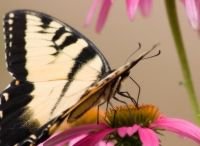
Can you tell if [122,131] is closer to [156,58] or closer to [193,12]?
[193,12]

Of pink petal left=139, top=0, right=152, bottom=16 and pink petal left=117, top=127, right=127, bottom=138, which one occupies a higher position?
pink petal left=139, top=0, right=152, bottom=16

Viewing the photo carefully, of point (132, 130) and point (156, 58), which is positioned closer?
point (132, 130)

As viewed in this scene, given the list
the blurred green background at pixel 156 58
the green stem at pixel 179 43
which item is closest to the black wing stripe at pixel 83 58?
the green stem at pixel 179 43

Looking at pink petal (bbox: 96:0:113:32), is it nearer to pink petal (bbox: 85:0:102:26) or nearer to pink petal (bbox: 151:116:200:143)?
pink petal (bbox: 85:0:102:26)

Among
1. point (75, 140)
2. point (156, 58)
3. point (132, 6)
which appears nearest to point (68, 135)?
point (75, 140)

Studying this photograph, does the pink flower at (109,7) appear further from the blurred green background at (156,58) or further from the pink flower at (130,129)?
the blurred green background at (156,58)

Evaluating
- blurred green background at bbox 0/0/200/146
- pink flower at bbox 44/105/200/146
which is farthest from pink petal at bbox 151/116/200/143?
blurred green background at bbox 0/0/200/146
